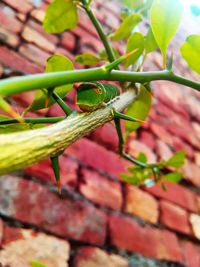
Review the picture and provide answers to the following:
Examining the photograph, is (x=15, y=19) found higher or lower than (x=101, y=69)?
lower

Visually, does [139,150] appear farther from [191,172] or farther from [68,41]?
[68,41]

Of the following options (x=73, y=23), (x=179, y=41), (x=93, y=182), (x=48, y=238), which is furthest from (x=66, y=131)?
(x=179, y=41)

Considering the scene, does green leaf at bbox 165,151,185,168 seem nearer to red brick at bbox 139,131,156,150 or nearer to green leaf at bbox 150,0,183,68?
green leaf at bbox 150,0,183,68

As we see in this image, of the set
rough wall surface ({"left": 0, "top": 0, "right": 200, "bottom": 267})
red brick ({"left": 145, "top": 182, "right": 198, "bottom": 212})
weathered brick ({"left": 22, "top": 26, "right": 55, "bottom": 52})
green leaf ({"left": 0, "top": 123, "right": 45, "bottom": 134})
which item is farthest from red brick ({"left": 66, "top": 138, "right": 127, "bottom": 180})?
green leaf ({"left": 0, "top": 123, "right": 45, "bottom": 134})

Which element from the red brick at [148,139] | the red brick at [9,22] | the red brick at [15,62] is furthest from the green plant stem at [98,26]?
the red brick at [148,139]

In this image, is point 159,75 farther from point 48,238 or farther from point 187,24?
point 187,24

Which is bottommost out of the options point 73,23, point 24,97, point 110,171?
point 110,171

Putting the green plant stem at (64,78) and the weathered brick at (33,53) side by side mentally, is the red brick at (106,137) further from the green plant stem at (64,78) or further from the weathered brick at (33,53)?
the green plant stem at (64,78)

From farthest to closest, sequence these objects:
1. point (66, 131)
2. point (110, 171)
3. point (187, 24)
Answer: point (187, 24) → point (110, 171) → point (66, 131)
